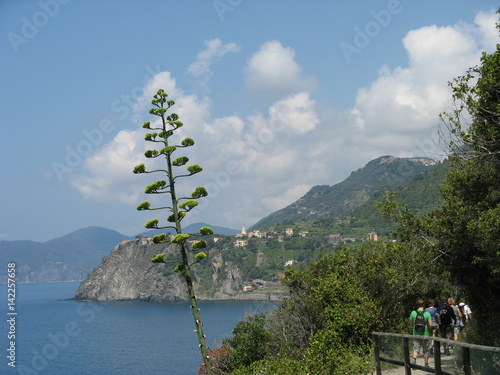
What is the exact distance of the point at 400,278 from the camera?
1884 centimetres

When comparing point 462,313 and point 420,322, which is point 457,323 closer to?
point 462,313

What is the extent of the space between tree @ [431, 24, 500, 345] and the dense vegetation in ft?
0.10

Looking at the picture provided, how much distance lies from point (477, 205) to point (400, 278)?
5.38 m

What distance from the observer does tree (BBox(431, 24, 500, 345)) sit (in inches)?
484

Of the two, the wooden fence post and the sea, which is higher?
the wooden fence post

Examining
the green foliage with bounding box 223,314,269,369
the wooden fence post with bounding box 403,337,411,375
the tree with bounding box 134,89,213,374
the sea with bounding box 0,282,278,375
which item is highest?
the tree with bounding box 134,89,213,374

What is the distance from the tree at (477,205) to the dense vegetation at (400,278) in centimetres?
3

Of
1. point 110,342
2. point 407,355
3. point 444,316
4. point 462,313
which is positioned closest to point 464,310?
point 462,313

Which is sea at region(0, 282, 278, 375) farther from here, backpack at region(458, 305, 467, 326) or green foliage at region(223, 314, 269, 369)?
backpack at region(458, 305, 467, 326)

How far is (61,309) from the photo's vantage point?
157125 millimetres

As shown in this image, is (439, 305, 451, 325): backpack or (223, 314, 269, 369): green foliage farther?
(223, 314, 269, 369): green foliage

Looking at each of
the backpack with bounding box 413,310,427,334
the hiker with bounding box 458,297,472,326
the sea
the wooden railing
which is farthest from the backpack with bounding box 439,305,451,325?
the sea

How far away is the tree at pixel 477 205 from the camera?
1230cm

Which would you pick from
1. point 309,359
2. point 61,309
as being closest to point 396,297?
point 309,359
